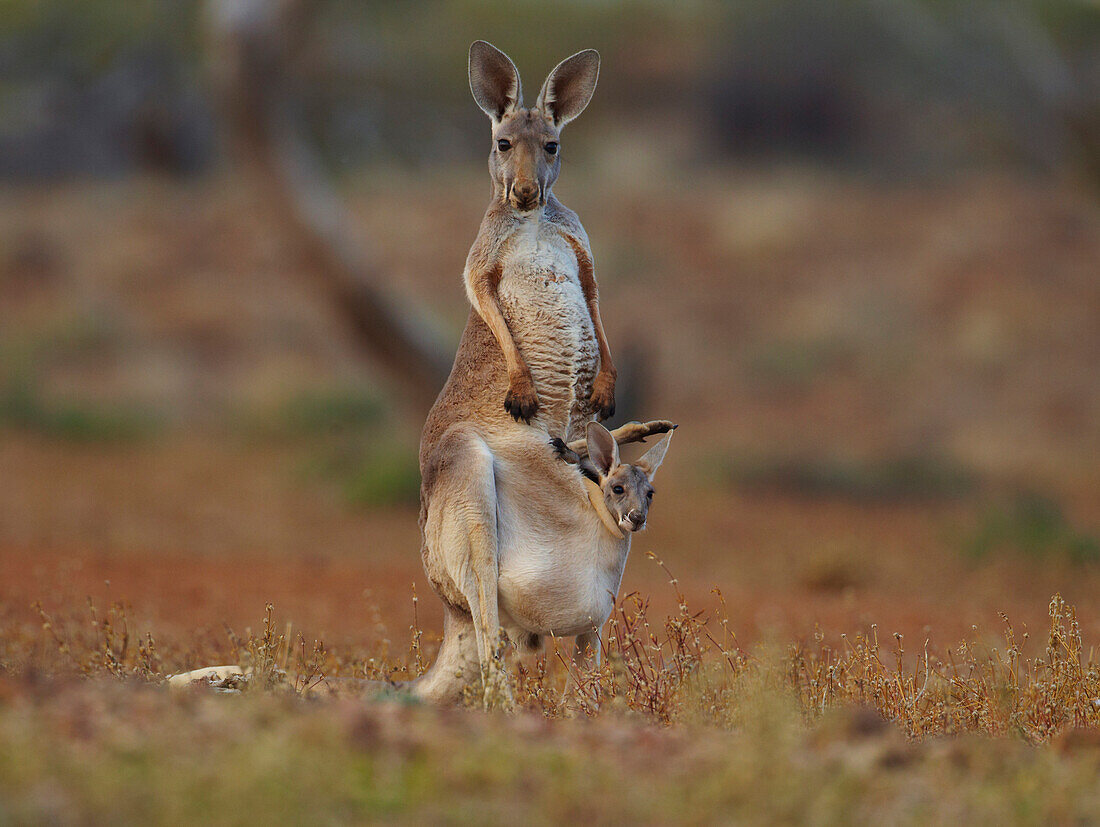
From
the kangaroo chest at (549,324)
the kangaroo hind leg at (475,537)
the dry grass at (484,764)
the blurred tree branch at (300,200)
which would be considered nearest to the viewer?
the dry grass at (484,764)

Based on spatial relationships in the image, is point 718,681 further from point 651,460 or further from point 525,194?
point 525,194

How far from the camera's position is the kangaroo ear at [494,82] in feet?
17.1

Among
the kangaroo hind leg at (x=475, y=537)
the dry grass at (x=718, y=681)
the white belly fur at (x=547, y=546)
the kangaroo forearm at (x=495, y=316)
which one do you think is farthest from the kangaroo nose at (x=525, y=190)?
the dry grass at (x=718, y=681)

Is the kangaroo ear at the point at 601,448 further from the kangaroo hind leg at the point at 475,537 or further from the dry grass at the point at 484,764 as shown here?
the dry grass at the point at 484,764

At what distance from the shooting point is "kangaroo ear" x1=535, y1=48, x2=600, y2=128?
5254 millimetres

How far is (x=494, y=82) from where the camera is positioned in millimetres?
5281

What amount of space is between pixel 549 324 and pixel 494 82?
3.26ft

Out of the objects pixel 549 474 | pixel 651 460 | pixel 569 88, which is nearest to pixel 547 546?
pixel 549 474

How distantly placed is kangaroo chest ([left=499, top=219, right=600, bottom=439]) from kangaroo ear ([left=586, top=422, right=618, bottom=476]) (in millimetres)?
260

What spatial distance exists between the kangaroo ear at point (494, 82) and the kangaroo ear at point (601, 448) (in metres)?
1.33

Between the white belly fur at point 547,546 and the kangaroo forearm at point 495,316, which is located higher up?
the kangaroo forearm at point 495,316

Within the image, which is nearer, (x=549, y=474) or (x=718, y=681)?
(x=549, y=474)

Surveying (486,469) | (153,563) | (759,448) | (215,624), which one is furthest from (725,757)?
(759,448)

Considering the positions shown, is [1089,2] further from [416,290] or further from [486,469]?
[486,469]
